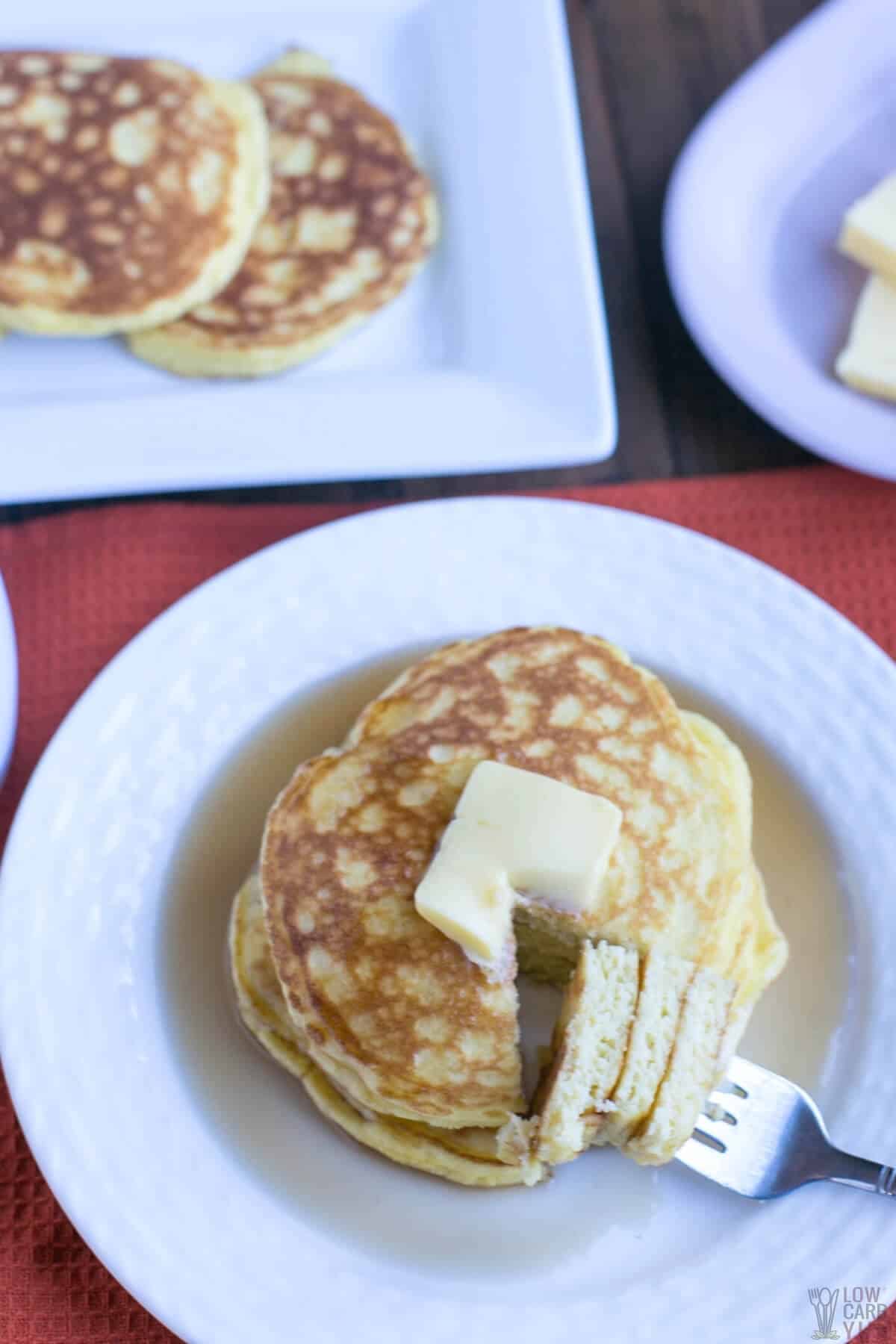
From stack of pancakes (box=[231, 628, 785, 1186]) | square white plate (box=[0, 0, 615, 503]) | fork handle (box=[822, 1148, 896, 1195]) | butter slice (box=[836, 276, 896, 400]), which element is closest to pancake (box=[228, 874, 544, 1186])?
stack of pancakes (box=[231, 628, 785, 1186])

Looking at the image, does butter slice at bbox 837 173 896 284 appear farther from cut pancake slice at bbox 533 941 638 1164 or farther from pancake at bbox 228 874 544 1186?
pancake at bbox 228 874 544 1186

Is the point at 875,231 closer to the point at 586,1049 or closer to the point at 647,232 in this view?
the point at 647,232

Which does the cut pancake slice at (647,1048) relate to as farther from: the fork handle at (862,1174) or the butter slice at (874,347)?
the butter slice at (874,347)

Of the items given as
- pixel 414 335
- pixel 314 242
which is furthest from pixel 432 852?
pixel 314 242

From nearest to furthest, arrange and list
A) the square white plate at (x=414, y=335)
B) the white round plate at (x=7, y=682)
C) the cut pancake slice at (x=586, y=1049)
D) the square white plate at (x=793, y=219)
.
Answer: the cut pancake slice at (x=586, y=1049)
the white round plate at (x=7, y=682)
the square white plate at (x=414, y=335)
the square white plate at (x=793, y=219)

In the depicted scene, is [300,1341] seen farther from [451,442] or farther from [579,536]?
[451,442]

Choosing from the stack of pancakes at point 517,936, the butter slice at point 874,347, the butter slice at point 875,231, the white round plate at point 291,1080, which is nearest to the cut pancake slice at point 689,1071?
the stack of pancakes at point 517,936
